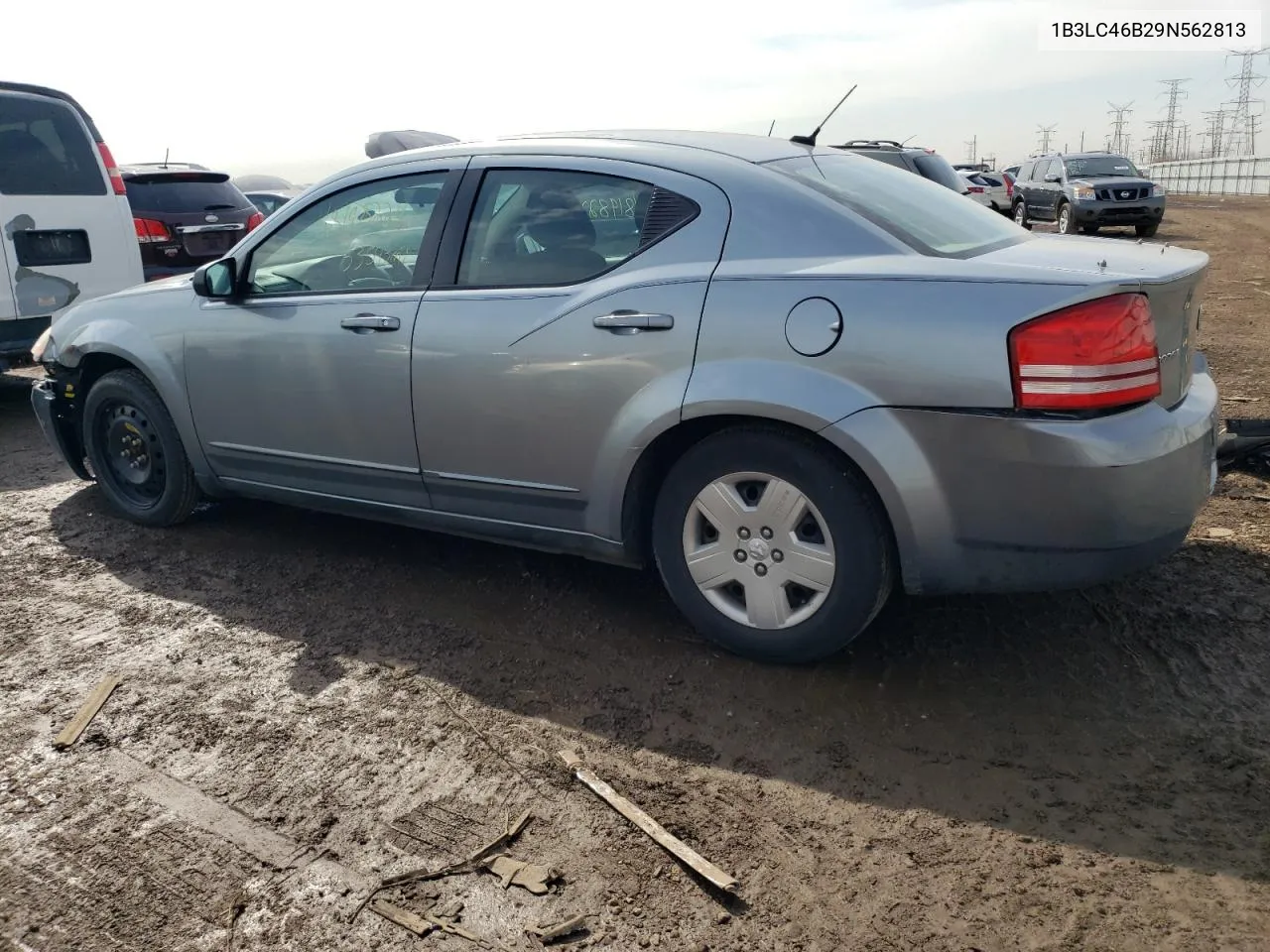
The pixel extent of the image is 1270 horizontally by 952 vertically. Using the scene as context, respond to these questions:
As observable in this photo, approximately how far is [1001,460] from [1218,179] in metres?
54.0

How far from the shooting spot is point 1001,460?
2.86 meters

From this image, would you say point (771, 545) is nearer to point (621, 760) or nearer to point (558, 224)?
point (621, 760)

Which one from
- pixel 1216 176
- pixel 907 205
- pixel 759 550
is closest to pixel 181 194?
pixel 907 205

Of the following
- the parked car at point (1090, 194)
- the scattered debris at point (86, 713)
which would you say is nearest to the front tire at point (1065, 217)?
the parked car at point (1090, 194)

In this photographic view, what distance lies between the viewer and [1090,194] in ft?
68.2

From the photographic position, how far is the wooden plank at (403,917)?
230cm

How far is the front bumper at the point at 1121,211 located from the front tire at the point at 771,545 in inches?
791

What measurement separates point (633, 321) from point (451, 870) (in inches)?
67.6

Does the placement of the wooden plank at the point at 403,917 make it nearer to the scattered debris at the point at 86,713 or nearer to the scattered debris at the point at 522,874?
the scattered debris at the point at 522,874

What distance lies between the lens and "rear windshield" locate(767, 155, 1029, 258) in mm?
3270

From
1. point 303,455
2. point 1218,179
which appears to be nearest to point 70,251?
point 303,455

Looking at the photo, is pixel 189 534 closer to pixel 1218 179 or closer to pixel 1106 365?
pixel 1106 365

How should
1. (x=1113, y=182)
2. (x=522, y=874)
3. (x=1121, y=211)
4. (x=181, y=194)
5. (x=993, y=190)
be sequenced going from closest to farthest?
(x=522, y=874) < (x=181, y=194) < (x=1121, y=211) < (x=1113, y=182) < (x=993, y=190)

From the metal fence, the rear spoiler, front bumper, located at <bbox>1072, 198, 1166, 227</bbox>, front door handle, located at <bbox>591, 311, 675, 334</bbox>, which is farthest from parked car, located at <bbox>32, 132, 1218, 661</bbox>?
the metal fence
